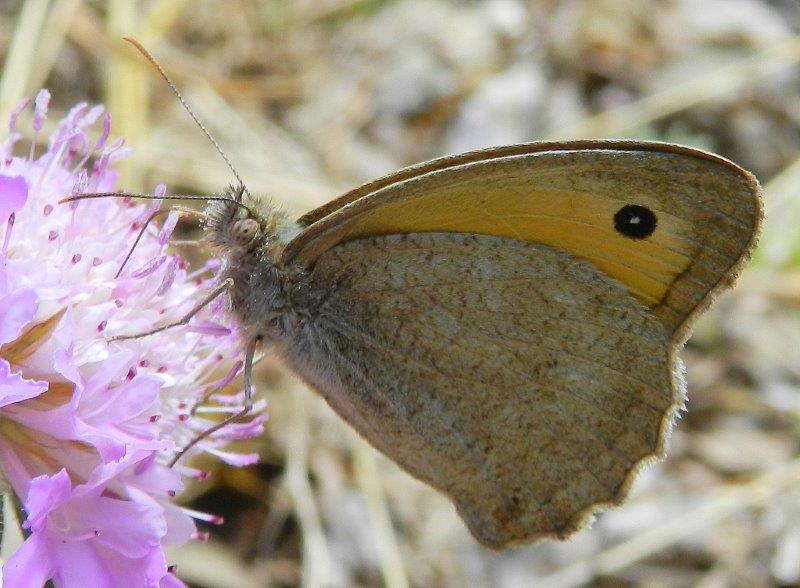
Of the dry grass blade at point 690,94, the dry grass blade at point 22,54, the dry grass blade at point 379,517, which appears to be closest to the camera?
the dry grass blade at point 22,54

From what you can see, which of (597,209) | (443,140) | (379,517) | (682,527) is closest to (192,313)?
(597,209)

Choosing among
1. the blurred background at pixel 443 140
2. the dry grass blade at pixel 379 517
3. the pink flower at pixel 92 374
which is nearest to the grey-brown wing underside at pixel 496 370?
the pink flower at pixel 92 374

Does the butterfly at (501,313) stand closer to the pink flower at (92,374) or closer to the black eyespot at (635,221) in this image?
the black eyespot at (635,221)

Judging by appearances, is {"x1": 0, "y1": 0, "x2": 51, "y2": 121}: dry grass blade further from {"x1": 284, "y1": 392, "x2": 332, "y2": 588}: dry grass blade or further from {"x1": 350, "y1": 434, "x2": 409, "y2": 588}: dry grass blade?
{"x1": 350, "y1": 434, "x2": 409, "y2": 588}: dry grass blade

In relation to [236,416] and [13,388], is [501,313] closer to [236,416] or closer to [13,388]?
[236,416]

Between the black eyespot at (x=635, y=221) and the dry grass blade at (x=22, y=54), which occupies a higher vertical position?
the dry grass blade at (x=22, y=54)

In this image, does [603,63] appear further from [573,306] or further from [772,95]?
[573,306]

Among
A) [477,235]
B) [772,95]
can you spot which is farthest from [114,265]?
[772,95]
